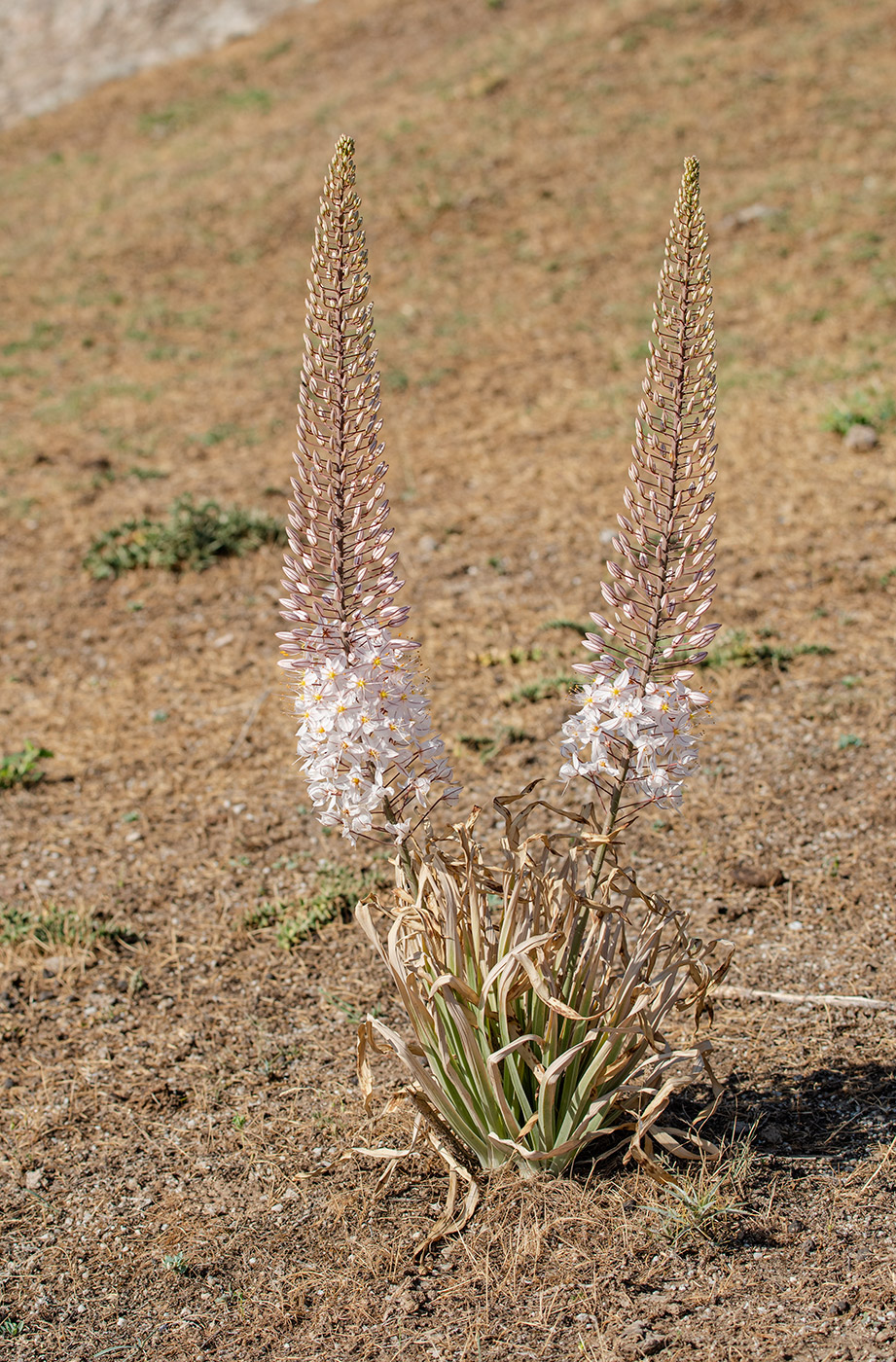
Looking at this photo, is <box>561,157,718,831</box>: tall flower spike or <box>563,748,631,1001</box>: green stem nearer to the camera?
<box>561,157,718,831</box>: tall flower spike

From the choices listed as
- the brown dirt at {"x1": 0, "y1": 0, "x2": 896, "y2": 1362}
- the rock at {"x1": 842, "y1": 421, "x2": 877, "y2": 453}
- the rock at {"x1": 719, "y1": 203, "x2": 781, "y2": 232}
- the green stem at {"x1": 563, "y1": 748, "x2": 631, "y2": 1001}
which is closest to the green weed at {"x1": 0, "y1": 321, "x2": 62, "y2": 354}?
the brown dirt at {"x1": 0, "y1": 0, "x2": 896, "y2": 1362}

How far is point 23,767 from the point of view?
21.3ft

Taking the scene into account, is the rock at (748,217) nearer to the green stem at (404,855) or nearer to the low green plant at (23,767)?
the low green plant at (23,767)

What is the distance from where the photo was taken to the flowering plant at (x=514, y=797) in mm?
3070

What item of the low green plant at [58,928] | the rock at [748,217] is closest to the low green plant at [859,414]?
the rock at [748,217]

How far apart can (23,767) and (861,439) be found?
21.2 feet

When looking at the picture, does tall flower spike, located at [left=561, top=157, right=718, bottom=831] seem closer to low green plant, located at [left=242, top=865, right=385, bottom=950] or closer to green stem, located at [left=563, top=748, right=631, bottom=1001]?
green stem, located at [left=563, top=748, right=631, bottom=1001]

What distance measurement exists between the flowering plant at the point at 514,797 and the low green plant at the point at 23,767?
11.1 feet

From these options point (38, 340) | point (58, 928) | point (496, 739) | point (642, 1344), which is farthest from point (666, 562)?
point (38, 340)

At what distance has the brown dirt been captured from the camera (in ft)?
11.4

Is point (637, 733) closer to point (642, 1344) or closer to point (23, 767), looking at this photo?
point (642, 1344)

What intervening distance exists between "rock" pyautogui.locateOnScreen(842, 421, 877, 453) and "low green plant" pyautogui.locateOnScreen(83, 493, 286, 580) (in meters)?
4.39

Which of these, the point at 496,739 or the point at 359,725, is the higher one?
the point at 359,725

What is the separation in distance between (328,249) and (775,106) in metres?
14.9
